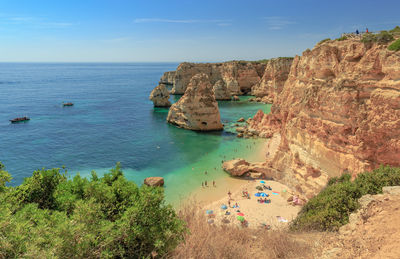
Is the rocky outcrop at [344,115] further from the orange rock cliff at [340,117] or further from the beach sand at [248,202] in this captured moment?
the beach sand at [248,202]

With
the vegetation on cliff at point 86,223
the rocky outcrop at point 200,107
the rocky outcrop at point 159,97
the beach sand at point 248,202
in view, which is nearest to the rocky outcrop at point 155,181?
the beach sand at point 248,202

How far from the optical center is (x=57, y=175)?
1091 centimetres

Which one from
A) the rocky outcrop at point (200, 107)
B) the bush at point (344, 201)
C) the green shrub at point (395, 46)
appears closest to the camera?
the bush at point (344, 201)

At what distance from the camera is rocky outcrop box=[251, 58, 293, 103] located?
6756cm

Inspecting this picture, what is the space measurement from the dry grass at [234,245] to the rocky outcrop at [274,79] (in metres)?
55.7

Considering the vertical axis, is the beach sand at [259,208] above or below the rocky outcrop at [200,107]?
below

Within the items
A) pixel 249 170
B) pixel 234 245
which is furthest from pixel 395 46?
pixel 249 170

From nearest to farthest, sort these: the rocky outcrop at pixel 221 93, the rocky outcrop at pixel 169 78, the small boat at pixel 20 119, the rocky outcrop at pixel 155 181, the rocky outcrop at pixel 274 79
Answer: the rocky outcrop at pixel 155 181 < the small boat at pixel 20 119 < the rocky outcrop at pixel 274 79 < the rocky outcrop at pixel 221 93 < the rocky outcrop at pixel 169 78

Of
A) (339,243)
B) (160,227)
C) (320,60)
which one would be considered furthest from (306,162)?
(160,227)

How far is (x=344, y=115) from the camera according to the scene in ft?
55.2

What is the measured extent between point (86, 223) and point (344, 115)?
16.8m

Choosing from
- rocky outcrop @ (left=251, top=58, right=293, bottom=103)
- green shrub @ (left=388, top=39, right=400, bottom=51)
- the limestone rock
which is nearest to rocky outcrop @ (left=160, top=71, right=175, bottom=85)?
rocky outcrop @ (left=251, top=58, right=293, bottom=103)

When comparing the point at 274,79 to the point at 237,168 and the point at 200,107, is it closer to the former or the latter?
the point at 200,107

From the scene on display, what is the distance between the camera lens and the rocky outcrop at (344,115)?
14812mm
